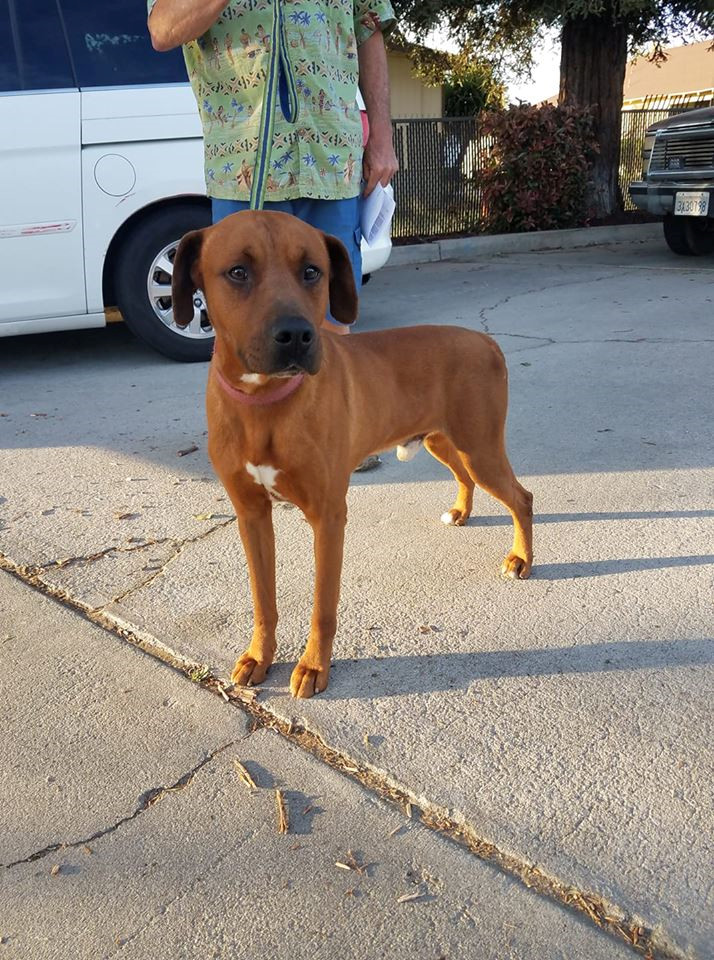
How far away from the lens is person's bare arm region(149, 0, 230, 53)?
2.81 meters

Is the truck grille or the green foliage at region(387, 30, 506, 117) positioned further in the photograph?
the green foliage at region(387, 30, 506, 117)

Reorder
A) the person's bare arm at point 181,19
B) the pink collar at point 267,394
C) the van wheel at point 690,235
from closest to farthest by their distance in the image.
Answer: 1. the pink collar at point 267,394
2. the person's bare arm at point 181,19
3. the van wheel at point 690,235

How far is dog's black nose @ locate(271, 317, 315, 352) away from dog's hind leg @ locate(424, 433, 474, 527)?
1491 mm

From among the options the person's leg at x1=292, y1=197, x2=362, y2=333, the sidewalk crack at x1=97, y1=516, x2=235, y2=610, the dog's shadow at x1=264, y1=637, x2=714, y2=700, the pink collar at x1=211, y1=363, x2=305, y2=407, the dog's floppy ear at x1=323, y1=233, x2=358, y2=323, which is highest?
the person's leg at x1=292, y1=197, x2=362, y2=333

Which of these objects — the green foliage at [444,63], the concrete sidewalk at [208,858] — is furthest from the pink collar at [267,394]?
the green foliage at [444,63]

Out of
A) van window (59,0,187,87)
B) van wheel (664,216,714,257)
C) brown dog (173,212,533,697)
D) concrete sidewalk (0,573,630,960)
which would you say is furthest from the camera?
van wheel (664,216,714,257)

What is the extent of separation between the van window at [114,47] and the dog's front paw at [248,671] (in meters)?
4.50

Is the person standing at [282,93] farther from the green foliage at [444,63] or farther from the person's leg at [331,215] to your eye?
the green foliage at [444,63]

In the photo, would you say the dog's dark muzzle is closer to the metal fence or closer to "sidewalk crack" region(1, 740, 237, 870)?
"sidewalk crack" region(1, 740, 237, 870)

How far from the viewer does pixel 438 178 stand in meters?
12.7

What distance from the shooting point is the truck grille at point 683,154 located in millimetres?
9312

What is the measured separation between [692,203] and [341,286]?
7919 millimetres

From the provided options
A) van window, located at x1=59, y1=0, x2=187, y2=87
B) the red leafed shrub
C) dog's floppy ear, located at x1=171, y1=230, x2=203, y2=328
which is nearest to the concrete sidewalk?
dog's floppy ear, located at x1=171, y1=230, x2=203, y2=328

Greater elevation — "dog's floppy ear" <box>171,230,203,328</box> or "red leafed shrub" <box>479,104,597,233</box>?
"red leafed shrub" <box>479,104,597,233</box>
